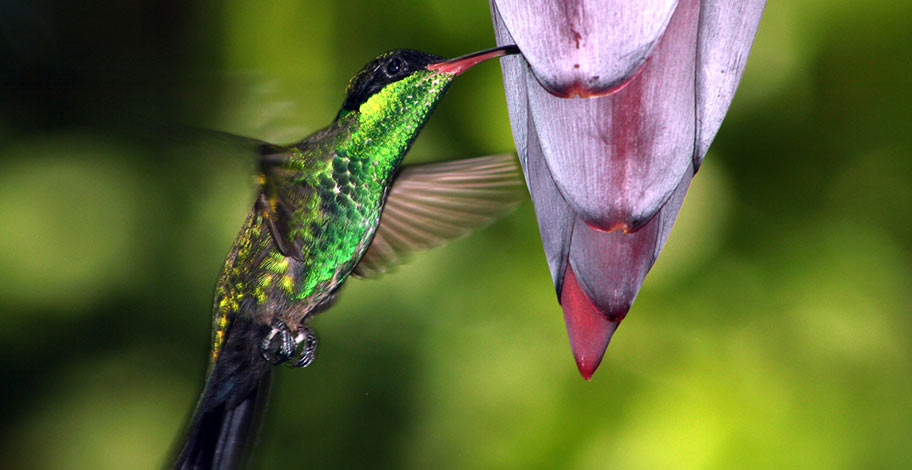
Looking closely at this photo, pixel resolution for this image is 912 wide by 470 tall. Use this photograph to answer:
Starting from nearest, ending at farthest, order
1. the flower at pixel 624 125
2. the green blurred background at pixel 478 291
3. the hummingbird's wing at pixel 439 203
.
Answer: the flower at pixel 624 125 → the hummingbird's wing at pixel 439 203 → the green blurred background at pixel 478 291

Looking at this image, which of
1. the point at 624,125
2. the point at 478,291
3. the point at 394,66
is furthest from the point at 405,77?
the point at 478,291

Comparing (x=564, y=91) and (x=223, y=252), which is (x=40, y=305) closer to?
(x=223, y=252)

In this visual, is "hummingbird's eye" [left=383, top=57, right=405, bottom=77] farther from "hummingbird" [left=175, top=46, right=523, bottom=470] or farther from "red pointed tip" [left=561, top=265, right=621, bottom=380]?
"red pointed tip" [left=561, top=265, right=621, bottom=380]

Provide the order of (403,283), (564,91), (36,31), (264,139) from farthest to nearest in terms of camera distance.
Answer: (403,283) → (36,31) → (264,139) → (564,91)

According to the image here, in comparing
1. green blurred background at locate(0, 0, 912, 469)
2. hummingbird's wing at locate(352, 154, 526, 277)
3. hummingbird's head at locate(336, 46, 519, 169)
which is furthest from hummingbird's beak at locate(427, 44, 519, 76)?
green blurred background at locate(0, 0, 912, 469)

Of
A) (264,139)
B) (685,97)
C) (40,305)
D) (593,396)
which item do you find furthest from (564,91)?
(40,305)

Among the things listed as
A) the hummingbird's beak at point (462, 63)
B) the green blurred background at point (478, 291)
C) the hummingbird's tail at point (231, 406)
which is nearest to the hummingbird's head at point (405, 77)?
the hummingbird's beak at point (462, 63)

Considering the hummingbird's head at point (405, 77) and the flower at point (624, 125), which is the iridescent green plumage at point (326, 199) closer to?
the hummingbird's head at point (405, 77)
